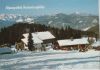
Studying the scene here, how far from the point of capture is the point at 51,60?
5.05 m

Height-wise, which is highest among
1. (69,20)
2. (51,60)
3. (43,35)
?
(69,20)

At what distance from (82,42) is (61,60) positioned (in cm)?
34

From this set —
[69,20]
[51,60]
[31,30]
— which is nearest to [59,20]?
[69,20]

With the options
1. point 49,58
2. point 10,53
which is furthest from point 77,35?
point 10,53

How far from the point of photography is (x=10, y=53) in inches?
201

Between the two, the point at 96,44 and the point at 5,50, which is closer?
the point at 96,44

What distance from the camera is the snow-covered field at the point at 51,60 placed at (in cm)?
498

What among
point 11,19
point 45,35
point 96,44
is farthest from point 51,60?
point 11,19

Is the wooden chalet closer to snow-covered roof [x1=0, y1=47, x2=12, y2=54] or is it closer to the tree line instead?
the tree line

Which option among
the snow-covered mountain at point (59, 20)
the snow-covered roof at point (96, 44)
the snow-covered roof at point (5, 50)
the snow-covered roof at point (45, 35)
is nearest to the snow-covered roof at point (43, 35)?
the snow-covered roof at point (45, 35)

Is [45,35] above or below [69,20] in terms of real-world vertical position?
below

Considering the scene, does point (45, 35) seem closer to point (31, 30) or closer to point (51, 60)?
point (31, 30)

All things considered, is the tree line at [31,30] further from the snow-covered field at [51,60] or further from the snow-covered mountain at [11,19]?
the snow-covered field at [51,60]

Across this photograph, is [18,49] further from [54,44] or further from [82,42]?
[82,42]
